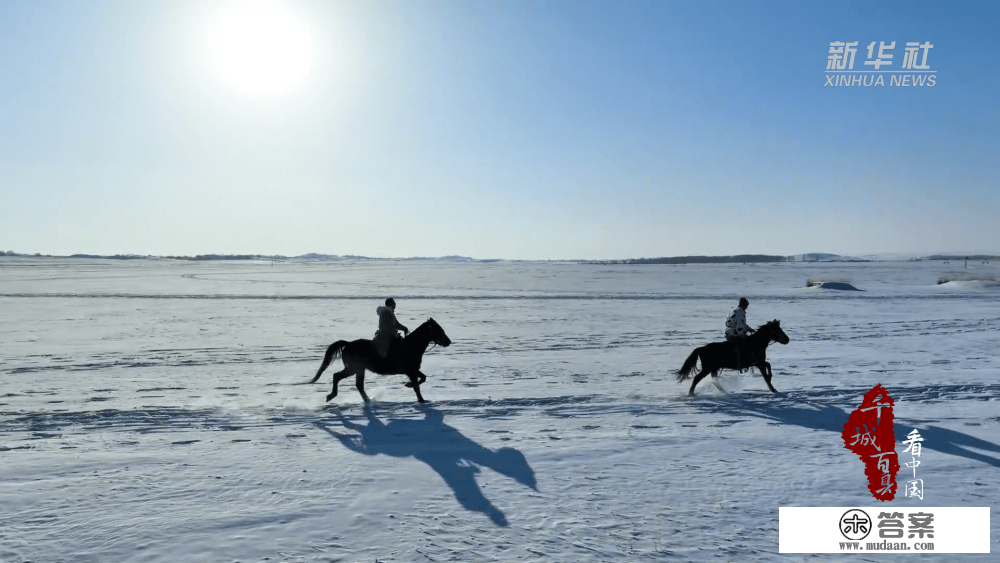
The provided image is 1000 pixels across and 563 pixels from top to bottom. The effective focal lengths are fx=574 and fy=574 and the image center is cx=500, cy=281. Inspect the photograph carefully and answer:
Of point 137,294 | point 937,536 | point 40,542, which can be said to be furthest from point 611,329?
point 137,294

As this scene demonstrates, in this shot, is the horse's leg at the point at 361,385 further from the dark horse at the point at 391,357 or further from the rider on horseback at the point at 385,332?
the rider on horseback at the point at 385,332

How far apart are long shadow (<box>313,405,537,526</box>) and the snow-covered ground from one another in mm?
40

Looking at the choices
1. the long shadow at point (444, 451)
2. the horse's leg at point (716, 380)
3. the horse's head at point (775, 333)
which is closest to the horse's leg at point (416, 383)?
the long shadow at point (444, 451)

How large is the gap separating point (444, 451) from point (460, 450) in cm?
20

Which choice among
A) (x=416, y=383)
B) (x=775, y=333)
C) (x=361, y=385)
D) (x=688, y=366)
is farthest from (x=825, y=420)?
(x=361, y=385)

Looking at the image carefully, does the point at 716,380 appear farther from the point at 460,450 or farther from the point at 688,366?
the point at 460,450

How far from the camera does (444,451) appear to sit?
705 centimetres

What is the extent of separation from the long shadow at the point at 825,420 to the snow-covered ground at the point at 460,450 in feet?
0.16

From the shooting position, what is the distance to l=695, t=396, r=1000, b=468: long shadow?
7.01 metres

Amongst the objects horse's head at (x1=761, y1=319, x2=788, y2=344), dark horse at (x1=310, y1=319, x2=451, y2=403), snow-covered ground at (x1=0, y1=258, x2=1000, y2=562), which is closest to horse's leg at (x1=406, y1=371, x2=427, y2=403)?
dark horse at (x1=310, y1=319, x2=451, y2=403)

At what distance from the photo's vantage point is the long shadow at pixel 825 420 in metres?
7.01

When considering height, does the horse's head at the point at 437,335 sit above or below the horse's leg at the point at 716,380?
above

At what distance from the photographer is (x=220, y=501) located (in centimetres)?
553

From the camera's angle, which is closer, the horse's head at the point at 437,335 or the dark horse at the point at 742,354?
the horse's head at the point at 437,335
